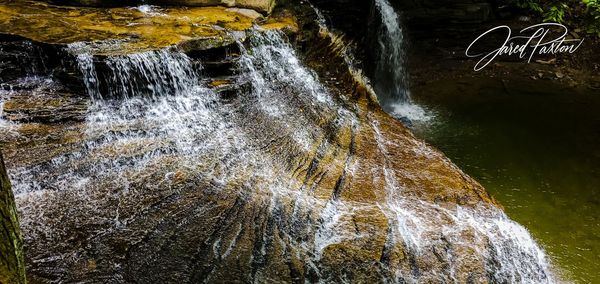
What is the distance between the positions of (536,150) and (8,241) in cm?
760

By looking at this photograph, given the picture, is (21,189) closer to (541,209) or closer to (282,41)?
(282,41)

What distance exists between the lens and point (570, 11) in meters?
11.4

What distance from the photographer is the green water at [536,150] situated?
5234 millimetres

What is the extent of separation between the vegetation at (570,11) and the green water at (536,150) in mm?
2238

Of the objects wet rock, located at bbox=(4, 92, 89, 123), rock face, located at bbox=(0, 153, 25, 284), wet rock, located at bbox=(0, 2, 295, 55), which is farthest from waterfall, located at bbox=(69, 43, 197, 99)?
rock face, located at bbox=(0, 153, 25, 284)

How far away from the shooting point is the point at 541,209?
18.5 feet

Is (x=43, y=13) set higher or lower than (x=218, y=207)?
higher

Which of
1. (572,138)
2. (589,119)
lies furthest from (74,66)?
(589,119)

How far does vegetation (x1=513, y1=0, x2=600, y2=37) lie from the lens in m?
10.9

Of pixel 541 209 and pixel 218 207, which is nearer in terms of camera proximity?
pixel 218 207

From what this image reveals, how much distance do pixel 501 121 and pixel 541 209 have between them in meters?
3.03

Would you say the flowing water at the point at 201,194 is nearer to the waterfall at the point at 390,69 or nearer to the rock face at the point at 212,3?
the rock face at the point at 212,3

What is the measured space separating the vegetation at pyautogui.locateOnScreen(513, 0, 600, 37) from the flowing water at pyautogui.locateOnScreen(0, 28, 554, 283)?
777 cm
